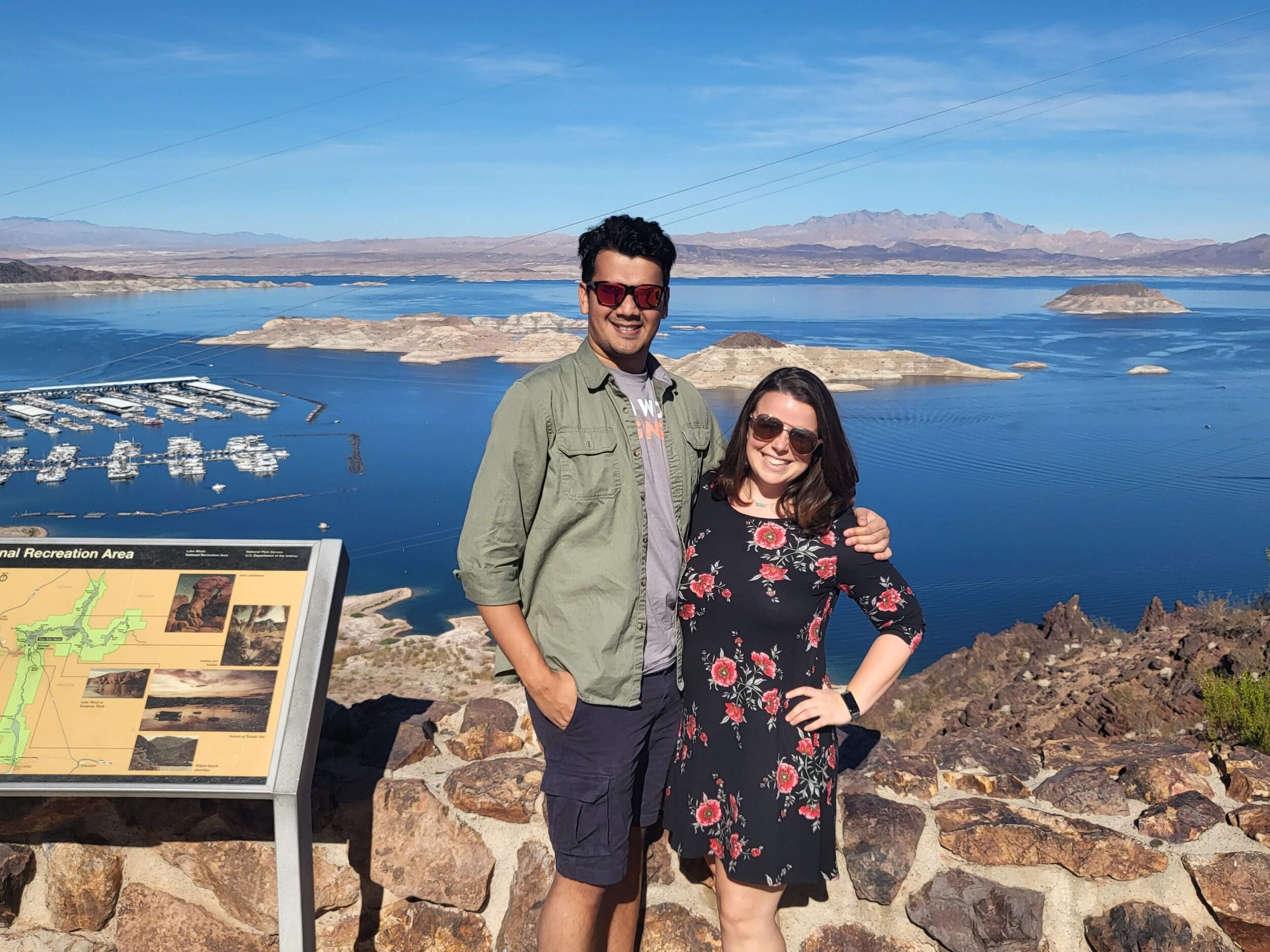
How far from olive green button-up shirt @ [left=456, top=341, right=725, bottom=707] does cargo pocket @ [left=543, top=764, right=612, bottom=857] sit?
0.51 feet

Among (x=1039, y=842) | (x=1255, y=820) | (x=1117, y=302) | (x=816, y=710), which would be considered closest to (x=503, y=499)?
(x=816, y=710)

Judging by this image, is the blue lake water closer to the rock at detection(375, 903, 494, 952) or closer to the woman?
the rock at detection(375, 903, 494, 952)

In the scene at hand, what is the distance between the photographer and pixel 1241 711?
2.76 meters

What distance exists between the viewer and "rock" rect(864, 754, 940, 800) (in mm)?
2279

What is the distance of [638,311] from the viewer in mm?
1966

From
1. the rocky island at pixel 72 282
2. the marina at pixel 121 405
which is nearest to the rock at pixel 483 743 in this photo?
the marina at pixel 121 405

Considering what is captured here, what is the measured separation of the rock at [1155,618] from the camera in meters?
9.19

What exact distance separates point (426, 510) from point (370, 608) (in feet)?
39.1

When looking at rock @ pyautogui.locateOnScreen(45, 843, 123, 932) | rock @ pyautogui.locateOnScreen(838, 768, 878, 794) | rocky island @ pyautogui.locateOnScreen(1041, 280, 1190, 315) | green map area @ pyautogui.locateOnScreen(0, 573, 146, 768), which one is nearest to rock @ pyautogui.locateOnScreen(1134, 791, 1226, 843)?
rock @ pyautogui.locateOnScreen(838, 768, 878, 794)

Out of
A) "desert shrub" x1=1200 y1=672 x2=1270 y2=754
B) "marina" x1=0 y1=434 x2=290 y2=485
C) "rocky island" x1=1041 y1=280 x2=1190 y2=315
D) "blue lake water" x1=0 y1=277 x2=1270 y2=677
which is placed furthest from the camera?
"rocky island" x1=1041 y1=280 x2=1190 y2=315

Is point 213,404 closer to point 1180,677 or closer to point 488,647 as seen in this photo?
point 488,647

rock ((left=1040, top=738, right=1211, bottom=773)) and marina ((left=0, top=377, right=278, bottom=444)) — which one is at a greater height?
rock ((left=1040, top=738, right=1211, bottom=773))

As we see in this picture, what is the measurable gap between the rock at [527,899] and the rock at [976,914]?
810mm

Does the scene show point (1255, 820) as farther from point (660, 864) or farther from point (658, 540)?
point (658, 540)
